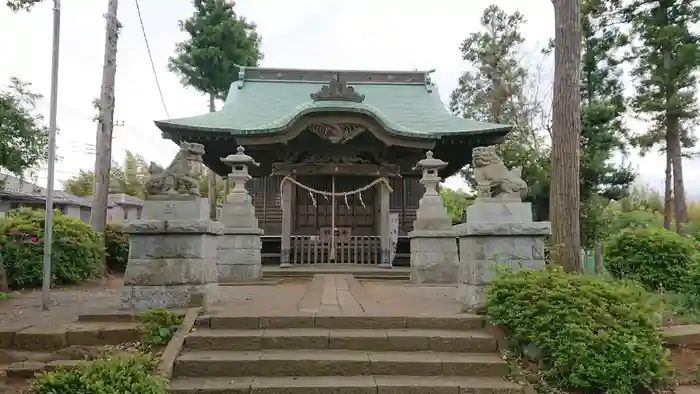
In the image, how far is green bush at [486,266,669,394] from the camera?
4.15 metres

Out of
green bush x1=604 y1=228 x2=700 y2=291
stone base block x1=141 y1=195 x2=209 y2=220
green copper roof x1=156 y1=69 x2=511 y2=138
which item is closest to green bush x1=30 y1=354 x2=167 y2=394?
stone base block x1=141 y1=195 x2=209 y2=220

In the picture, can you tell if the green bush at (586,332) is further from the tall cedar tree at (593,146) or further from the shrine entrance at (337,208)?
the tall cedar tree at (593,146)

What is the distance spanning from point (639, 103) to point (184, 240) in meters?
16.7

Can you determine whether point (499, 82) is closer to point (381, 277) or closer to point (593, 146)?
point (593, 146)

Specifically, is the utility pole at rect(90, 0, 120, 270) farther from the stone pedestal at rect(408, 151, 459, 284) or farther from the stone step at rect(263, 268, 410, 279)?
the stone pedestal at rect(408, 151, 459, 284)

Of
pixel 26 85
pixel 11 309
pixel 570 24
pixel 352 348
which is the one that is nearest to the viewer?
pixel 352 348

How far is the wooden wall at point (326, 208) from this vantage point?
14531 millimetres

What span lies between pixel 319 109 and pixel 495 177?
7049mm

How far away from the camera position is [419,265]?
952 centimetres

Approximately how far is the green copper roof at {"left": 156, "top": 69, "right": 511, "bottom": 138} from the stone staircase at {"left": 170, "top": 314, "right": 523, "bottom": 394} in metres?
7.97

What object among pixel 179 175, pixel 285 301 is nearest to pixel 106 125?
pixel 179 175

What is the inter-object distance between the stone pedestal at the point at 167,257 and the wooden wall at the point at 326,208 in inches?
326

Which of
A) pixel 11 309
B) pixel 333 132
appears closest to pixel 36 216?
pixel 11 309

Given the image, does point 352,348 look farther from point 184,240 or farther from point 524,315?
point 184,240
